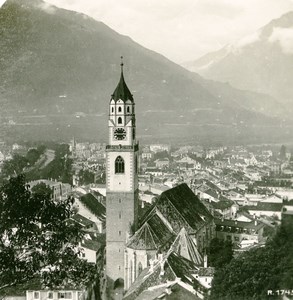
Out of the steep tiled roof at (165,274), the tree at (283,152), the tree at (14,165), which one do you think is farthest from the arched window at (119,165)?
the tree at (14,165)

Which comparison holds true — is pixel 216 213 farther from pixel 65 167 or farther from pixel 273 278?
pixel 273 278

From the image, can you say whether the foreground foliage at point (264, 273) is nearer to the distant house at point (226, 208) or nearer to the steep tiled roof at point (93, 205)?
the steep tiled roof at point (93, 205)

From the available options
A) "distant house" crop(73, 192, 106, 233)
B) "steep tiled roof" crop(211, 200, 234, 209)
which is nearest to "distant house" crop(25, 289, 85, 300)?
"distant house" crop(73, 192, 106, 233)

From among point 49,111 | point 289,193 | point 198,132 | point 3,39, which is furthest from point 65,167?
point 289,193

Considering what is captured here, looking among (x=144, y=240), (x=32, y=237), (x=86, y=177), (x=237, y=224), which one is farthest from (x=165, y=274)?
(x=86, y=177)

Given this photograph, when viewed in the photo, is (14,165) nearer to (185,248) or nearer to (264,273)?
(185,248)

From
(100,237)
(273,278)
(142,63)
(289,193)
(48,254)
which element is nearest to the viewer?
(48,254)
